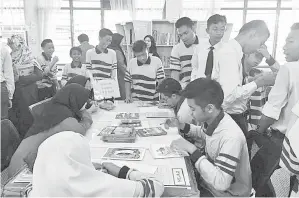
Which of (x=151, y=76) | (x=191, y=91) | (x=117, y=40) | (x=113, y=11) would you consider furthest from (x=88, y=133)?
(x=113, y=11)

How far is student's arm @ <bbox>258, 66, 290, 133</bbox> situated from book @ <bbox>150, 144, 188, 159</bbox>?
1.97ft

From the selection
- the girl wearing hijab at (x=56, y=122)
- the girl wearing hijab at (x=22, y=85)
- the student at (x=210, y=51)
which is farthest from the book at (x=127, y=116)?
the girl wearing hijab at (x=22, y=85)

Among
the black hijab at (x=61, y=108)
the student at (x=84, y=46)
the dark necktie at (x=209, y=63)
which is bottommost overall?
the black hijab at (x=61, y=108)

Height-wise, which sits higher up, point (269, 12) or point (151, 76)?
point (269, 12)

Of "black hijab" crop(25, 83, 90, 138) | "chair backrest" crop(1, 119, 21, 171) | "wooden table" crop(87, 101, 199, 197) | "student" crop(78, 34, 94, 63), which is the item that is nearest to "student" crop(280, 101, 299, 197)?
"wooden table" crop(87, 101, 199, 197)

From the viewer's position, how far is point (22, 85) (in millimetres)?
3619

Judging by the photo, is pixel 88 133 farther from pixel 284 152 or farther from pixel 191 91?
pixel 284 152

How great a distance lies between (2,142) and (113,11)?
18.3 feet

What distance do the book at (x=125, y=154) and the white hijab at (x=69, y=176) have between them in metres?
0.52

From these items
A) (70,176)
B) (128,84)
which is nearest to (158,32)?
(128,84)

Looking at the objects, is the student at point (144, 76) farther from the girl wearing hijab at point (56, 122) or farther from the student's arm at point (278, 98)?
the student's arm at point (278, 98)

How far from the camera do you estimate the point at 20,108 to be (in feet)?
11.8

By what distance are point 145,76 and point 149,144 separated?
147 cm

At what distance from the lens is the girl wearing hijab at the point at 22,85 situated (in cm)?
354
